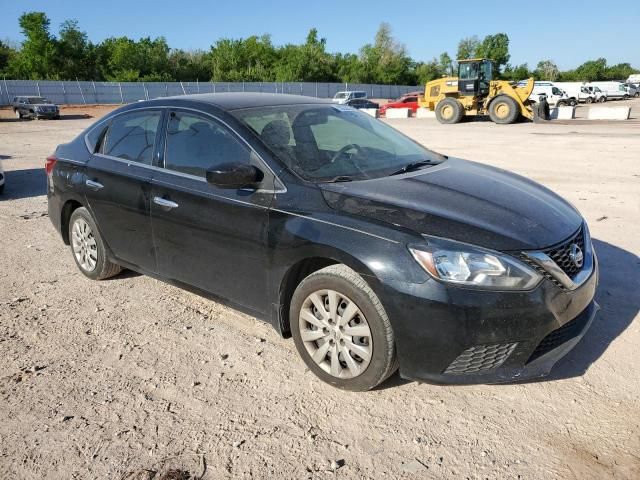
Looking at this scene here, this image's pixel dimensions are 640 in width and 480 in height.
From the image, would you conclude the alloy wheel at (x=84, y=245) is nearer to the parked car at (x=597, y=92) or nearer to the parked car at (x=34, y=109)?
the parked car at (x=34, y=109)

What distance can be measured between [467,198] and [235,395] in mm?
1756

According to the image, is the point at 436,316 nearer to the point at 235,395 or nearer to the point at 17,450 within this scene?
the point at 235,395

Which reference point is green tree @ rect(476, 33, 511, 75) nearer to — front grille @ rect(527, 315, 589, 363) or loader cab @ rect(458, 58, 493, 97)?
A: loader cab @ rect(458, 58, 493, 97)

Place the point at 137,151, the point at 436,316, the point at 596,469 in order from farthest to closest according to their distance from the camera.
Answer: the point at 137,151 → the point at 436,316 → the point at 596,469

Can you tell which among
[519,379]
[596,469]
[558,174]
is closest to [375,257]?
[519,379]

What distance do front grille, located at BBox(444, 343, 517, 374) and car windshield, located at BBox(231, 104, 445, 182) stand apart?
1.27 meters

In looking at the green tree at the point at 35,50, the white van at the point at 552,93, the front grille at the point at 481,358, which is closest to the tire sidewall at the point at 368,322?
the front grille at the point at 481,358

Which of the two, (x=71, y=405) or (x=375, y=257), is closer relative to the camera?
(x=375, y=257)

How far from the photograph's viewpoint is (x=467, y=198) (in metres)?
3.09

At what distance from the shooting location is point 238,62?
80375 mm

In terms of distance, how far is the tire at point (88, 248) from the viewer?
4.55 metres

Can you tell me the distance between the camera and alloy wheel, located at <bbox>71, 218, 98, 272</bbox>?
464 centimetres

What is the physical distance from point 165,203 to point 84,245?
1498 millimetres

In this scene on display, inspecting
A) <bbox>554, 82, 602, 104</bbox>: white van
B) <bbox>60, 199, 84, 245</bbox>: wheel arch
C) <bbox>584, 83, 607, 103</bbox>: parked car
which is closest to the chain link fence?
<bbox>554, 82, 602, 104</bbox>: white van
